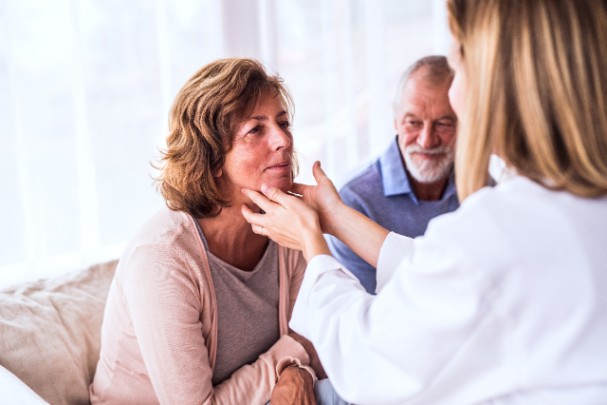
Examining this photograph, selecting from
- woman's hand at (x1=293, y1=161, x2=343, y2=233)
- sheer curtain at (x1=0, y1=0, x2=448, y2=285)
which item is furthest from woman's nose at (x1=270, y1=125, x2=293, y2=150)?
sheer curtain at (x1=0, y1=0, x2=448, y2=285)

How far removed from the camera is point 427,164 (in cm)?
222

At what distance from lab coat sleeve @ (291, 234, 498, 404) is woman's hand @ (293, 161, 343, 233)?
482 millimetres

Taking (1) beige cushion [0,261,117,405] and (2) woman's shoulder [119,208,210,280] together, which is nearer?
(2) woman's shoulder [119,208,210,280]

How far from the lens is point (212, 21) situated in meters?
2.58

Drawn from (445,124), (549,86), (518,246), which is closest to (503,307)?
(518,246)

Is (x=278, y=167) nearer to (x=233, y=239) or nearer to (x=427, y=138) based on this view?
(x=233, y=239)

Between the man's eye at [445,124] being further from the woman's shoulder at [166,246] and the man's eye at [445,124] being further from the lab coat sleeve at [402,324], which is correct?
the lab coat sleeve at [402,324]

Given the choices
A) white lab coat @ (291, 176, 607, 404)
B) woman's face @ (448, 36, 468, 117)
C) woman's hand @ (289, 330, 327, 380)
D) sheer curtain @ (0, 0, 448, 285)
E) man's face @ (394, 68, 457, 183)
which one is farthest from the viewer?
man's face @ (394, 68, 457, 183)

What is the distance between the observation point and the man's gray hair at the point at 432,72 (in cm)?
221

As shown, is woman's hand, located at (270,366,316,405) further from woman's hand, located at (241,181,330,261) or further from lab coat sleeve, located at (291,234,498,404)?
lab coat sleeve, located at (291,234,498,404)

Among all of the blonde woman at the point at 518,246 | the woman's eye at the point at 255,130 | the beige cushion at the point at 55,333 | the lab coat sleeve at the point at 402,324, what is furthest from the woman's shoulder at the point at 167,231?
the blonde woman at the point at 518,246

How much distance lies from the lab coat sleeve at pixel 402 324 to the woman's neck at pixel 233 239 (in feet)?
1.84

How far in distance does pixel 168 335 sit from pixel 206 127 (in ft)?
1.69

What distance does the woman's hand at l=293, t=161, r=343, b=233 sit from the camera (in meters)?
1.71
